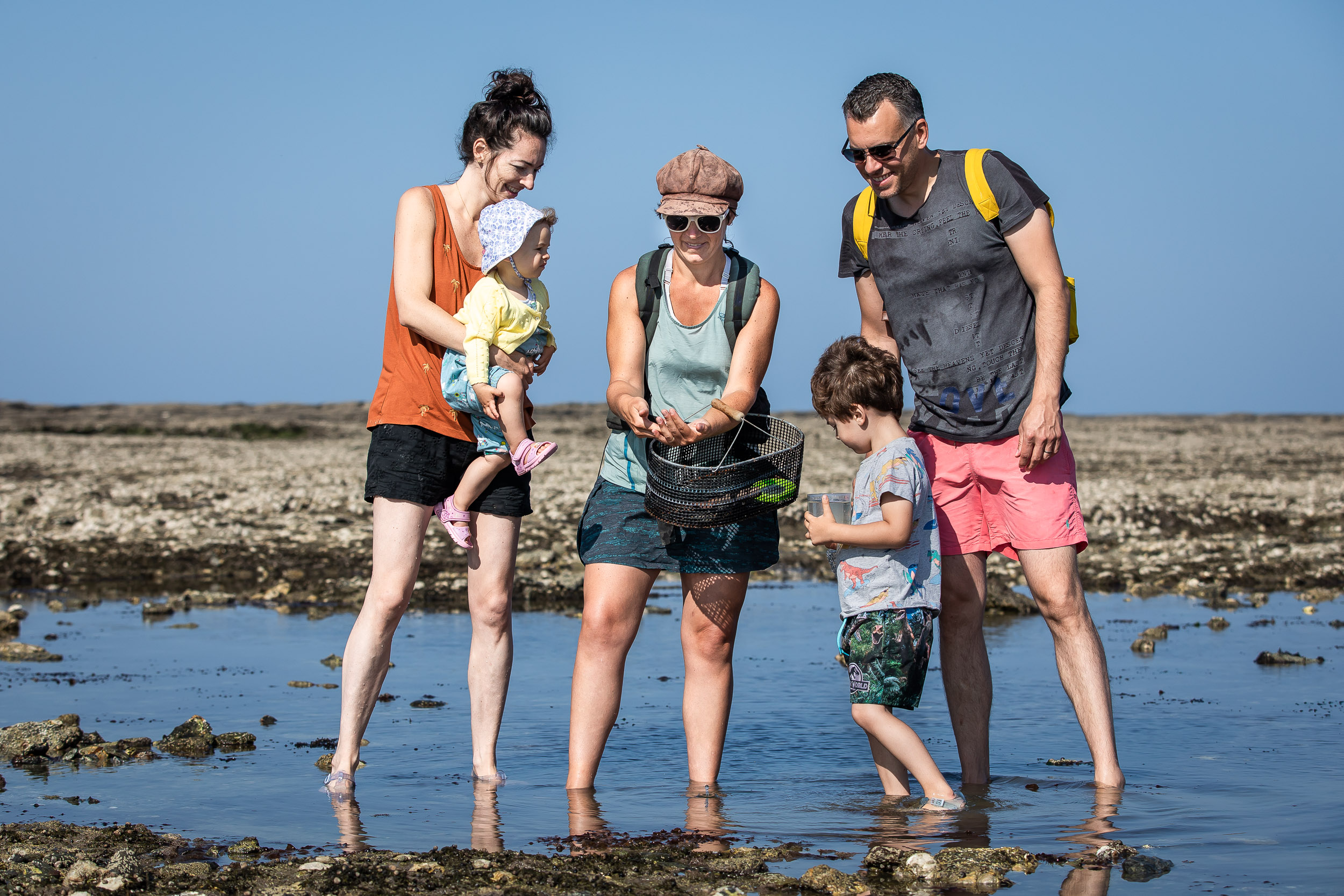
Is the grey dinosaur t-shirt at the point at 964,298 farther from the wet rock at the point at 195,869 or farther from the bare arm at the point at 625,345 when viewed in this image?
the wet rock at the point at 195,869

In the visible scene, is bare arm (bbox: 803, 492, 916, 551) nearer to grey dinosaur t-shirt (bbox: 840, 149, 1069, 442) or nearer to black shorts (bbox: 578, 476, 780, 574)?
black shorts (bbox: 578, 476, 780, 574)

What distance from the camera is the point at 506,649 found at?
16.3 feet

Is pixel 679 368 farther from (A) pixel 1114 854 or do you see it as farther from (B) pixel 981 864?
(A) pixel 1114 854

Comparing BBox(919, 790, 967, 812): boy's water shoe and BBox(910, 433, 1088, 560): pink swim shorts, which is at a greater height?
BBox(910, 433, 1088, 560): pink swim shorts

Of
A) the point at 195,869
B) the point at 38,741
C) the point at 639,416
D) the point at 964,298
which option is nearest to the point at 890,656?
the point at 639,416

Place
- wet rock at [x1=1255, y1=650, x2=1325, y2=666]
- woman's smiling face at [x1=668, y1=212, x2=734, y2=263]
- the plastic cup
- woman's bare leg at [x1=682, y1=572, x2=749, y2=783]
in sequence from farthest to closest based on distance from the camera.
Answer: wet rock at [x1=1255, y1=650, x2=1325, y2=666]
woman's bare leg at [x1=682, y1=572, x2=749, y2=783]
the plastic cup
woman's smiling face at [x1=668, y1=212, x2=734, y2=263]

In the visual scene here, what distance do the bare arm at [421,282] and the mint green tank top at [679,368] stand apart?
20.8 inches

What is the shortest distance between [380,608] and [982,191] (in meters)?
2.68

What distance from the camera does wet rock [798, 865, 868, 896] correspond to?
3.59m

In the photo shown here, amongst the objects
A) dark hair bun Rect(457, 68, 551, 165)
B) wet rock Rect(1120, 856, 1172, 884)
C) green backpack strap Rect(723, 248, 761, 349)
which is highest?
dark hair bun Rect(457, 68, 551, 165)


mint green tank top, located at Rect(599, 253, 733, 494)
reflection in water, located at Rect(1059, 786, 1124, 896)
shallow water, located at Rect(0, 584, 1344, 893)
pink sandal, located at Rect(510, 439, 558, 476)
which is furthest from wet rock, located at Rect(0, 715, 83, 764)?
reflection in water, located at Rect(1059, 786, 1124, 896)

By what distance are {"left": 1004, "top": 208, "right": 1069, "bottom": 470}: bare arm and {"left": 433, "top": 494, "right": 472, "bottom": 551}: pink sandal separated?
2.08 metres

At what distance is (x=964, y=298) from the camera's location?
4602mm

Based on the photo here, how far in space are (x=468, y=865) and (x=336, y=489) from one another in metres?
14.8
